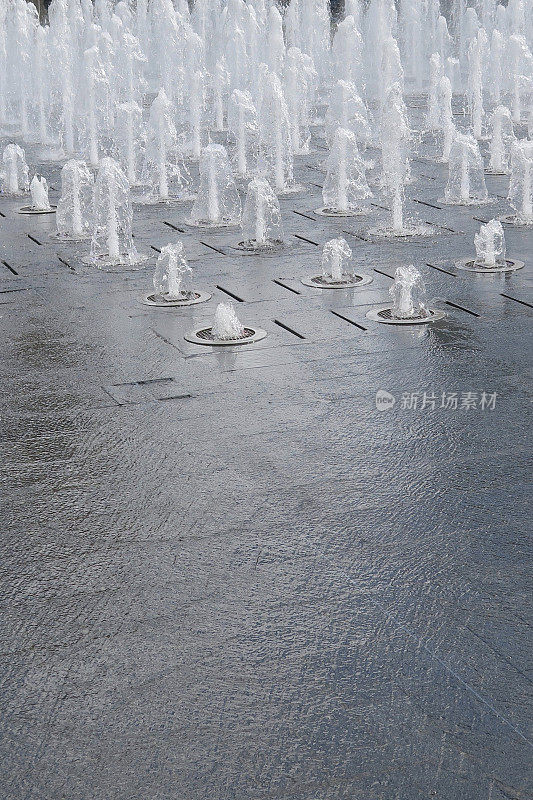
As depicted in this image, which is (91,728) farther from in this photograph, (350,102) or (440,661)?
(350,102)

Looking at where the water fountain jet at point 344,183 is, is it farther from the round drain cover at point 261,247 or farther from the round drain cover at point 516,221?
the round drain cover at point 261,247

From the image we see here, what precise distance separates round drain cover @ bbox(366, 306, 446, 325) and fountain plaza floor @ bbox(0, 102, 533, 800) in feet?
0.43

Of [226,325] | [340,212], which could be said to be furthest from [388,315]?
[340,212]

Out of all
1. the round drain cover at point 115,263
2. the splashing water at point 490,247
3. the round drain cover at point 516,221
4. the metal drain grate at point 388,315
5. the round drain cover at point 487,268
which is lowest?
the round drain cover at point 115,263

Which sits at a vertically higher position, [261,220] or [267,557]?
[261,220]

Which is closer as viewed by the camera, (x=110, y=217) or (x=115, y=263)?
(x=115, y=263)

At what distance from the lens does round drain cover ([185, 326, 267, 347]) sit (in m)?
7.32

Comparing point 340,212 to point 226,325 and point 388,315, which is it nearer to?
point 388,315

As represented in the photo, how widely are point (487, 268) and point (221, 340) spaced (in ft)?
9.09

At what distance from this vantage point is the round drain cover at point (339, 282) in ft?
28.7

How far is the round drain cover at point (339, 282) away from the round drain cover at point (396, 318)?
738mm

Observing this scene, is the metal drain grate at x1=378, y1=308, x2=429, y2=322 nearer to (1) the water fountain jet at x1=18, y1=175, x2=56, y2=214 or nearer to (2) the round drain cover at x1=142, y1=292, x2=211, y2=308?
(2) the round drain cover at x1=142, y1=292, x2=211, y2=308

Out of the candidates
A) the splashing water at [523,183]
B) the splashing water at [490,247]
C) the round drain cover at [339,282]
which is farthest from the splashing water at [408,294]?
the splashing water at [523,183]

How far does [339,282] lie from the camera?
29.2ft
